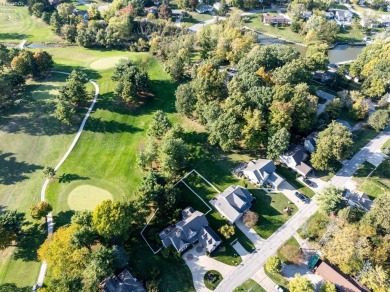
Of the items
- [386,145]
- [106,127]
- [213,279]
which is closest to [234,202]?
[213,279]

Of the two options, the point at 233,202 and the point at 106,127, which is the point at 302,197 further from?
the point at 106,127

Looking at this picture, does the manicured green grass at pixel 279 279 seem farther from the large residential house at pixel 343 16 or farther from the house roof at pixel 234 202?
the large residential house at pixel 343 16

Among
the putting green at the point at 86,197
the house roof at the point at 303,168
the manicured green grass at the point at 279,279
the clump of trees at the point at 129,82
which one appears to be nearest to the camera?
the manicured green grass at the point at 279,279

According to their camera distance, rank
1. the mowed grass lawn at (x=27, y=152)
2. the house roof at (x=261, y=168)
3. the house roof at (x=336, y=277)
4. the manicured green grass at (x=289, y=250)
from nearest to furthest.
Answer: the house roof at (x=336, y=277) < the manicured green grass at (x=289, y=250) < the mowed grass lawn at (x=27, y=152) < the house roof at (x=261, y=168)

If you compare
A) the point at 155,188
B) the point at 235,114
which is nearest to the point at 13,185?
the point at 155,188

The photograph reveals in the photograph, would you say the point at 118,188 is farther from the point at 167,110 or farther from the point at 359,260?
the point at 359,260

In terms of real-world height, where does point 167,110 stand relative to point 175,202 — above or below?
above

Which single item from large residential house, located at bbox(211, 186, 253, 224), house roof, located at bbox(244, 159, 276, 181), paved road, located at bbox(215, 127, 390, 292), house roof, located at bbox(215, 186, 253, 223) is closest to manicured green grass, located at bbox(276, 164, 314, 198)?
paved road, located at bbox(215, 127, 390, 292)

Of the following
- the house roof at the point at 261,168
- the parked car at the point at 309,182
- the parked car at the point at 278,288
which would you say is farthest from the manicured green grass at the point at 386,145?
the parked car at the point at 278,288
